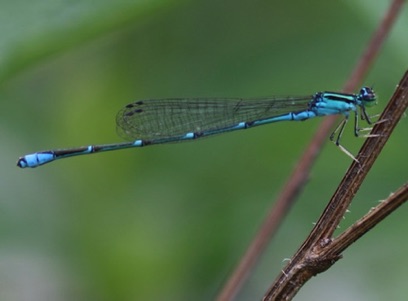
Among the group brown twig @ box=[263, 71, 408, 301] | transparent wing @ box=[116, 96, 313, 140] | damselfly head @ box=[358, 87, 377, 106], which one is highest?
transparent wing @ box=[116, 96, 313, 140]

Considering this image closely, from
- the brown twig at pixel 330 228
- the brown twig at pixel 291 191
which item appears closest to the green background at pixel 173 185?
the brown twig at pixel 291 191

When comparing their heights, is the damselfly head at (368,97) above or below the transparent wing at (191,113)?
below

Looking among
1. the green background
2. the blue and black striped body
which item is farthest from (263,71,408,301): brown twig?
the blue and black striped body

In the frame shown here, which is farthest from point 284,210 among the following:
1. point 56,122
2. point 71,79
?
point 71,79

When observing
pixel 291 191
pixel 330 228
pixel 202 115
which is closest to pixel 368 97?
pixel 291 191

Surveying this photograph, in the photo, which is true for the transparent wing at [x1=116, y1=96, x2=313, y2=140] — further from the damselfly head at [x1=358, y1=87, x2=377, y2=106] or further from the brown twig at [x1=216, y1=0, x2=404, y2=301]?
the brown twig at [x1=216, y1=0, x2=404, y2=301]

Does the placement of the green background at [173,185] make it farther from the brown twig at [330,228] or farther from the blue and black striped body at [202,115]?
the brown twig at [330,228]
